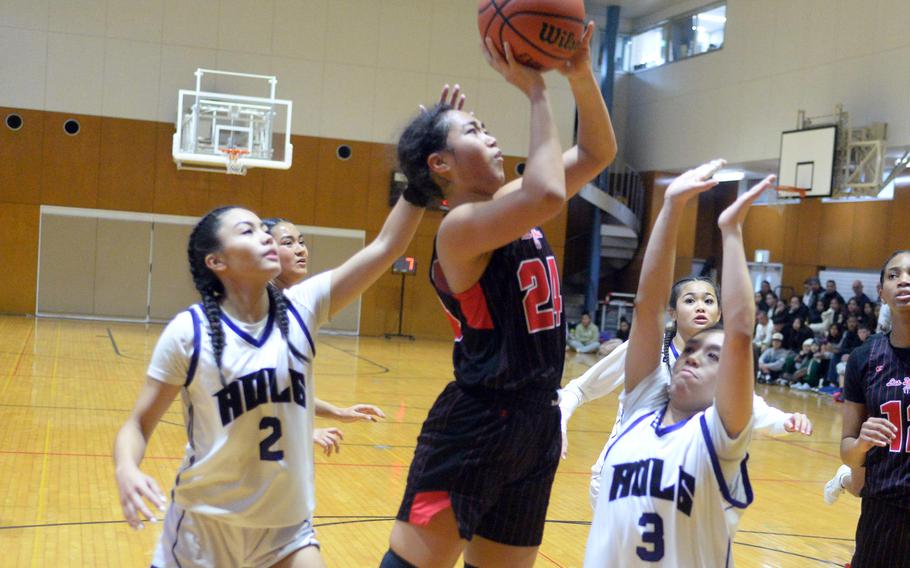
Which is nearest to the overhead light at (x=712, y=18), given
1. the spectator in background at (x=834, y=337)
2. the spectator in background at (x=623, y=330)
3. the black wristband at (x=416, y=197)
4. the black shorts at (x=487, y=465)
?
the spectator in background at (x=623, y=330)

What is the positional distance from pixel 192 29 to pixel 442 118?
55.8ft

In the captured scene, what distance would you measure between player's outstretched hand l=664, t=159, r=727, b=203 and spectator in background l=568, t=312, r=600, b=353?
16.8 metres

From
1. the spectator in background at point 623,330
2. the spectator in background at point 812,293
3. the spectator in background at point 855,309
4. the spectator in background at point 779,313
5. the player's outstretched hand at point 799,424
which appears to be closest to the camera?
the player's outstretched hand at point 799,424

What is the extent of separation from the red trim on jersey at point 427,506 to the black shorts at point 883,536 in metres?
1.93

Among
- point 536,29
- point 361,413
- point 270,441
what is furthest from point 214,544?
point 536,29

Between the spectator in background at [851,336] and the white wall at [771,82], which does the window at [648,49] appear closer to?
the white wall at [771,82]

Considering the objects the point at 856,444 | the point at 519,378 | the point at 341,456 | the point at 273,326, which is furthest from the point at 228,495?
the point at 341,456

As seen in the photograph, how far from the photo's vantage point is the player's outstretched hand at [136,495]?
2.29 metres

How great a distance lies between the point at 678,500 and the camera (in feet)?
8.25

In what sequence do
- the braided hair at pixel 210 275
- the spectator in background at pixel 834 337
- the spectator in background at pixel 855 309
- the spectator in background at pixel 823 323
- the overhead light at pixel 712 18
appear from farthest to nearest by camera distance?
the overhead light at pixel 712 18
the spectator in background at pixel 823 323
the spectator in background at pixel 834 337
the spectator in background at pixel 855 309
the braided hair at pixel 210 275

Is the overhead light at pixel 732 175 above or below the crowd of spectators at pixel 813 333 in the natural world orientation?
above

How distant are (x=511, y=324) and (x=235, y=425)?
32.2 inches

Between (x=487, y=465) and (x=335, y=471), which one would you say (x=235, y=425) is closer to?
(x=487, y=465)

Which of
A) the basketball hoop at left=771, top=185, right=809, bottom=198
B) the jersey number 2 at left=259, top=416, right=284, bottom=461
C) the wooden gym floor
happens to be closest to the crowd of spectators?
the wooden gym floor
